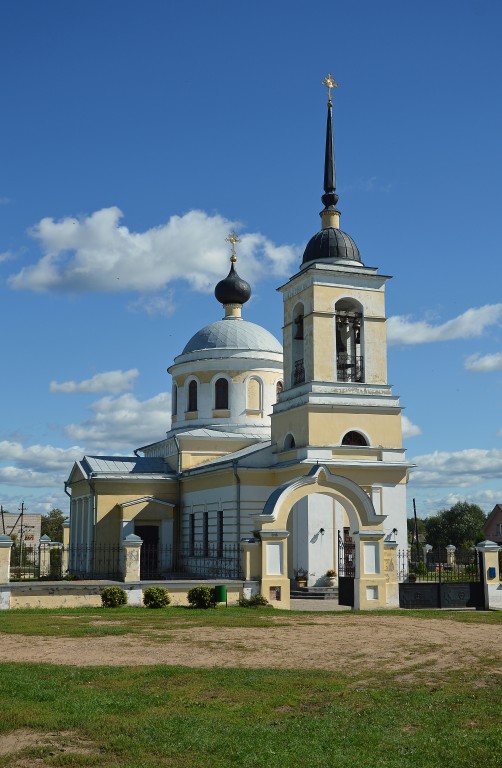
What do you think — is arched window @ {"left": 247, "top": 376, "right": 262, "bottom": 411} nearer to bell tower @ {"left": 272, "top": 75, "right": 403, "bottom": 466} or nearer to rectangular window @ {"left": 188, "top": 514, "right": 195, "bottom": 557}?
rectangular window @ {"left": 188, "top": 514, "right": 195, "bottom": 557}

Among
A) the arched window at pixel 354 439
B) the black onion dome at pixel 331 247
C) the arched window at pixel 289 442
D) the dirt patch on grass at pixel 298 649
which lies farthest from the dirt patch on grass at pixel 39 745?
the black onion dome at pixel 331 247

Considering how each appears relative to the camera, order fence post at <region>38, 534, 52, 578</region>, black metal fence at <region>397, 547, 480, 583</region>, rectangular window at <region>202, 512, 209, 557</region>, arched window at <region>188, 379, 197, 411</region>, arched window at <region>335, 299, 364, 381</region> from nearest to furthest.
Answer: black metal fence at <region>397, 547, 480, 583</region>
arched window at <region>335, 299, 364, 381</region>
rectangular window at <region>202, 512, 209, 557</region>
arched window at <region>188, 379, 197, 411</region>
fence post at <region>38, 534, 52, 578</region>

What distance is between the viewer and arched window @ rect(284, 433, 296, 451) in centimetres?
2584

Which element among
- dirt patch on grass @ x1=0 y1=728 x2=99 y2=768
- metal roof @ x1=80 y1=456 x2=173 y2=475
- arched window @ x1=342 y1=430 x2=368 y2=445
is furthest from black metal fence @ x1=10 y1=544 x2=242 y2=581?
dirt patch on grass @ x1=0 y1=728 x2=99 y2=768

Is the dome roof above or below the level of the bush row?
above

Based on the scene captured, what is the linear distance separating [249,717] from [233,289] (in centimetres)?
3020

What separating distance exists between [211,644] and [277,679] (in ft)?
10.8

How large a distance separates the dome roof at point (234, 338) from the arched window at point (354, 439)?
9.73 meters

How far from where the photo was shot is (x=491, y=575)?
21.0 metres

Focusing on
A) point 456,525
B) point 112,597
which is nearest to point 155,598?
point 112,597

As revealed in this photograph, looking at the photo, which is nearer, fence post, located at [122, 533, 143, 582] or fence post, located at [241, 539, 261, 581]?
fence post, located at [241, 539, 261, 581]

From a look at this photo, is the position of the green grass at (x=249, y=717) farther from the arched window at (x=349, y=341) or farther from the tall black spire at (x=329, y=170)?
the tall black spire at (x=329, y=170)

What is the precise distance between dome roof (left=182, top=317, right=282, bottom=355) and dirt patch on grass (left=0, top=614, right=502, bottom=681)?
19832mm

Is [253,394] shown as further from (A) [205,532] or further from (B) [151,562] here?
(B) [151,562]
